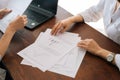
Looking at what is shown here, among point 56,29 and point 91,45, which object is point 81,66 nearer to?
point 91,45

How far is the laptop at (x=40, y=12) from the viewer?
3.96ft

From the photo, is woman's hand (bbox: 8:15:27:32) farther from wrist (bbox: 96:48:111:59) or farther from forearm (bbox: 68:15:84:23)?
wrist (bbox: 96:48:111:59)

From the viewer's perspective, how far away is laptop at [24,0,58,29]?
1.21m

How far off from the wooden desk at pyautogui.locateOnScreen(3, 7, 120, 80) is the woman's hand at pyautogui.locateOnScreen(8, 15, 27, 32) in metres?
0.06

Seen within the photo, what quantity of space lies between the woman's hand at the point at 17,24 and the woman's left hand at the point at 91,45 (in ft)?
1.20

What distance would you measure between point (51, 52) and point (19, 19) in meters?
0.29

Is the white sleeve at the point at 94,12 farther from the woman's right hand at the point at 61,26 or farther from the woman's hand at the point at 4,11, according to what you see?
the woman's hand at the point at 4,11

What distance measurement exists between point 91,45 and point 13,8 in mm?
550

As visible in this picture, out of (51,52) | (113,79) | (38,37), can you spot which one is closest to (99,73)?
(113,79)

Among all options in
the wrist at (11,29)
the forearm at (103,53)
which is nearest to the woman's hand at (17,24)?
the wrist at (11,29)

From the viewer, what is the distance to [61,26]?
114cm

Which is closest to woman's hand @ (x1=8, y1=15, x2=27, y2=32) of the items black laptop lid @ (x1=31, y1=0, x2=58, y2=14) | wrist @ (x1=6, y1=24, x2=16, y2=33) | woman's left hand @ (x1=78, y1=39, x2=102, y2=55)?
wrist @ (x1=6, y1=24, x2=16, y2=33)

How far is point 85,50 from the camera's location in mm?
998

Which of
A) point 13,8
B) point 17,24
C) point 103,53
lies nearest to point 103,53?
point 103,53
